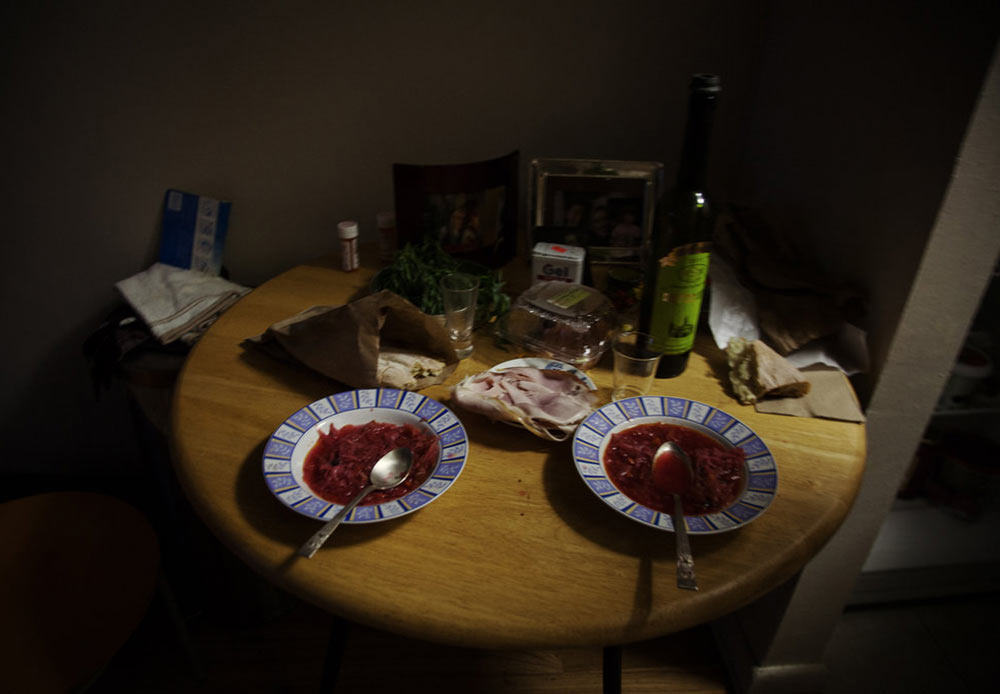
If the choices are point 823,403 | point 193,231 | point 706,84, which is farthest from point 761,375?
point 193,231

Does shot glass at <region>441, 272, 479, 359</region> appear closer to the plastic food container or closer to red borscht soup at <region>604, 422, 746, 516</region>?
the plastic food container

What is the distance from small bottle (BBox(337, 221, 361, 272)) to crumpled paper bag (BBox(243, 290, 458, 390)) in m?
0.35

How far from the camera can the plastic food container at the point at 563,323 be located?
1160 mm

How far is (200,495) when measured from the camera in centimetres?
83

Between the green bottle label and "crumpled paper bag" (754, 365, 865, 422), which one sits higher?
the green bottle label

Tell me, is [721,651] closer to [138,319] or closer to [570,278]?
[570,278]

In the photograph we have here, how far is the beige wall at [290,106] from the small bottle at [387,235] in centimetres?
25

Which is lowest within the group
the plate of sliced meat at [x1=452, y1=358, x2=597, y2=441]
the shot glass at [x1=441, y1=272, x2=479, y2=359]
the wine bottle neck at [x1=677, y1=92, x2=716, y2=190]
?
the plate of sliced meat at [x1=452, y1=358, x2=597, y2=441]

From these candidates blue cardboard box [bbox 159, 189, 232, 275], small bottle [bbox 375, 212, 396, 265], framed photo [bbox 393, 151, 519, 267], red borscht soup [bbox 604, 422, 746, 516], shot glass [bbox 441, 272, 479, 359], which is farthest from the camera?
blue cardboard box [bbox 159, 189, 232, 275]

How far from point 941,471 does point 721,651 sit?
37.0 inches

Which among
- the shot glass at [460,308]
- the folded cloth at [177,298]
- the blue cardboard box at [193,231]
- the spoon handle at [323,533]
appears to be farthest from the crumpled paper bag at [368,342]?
the blue cardboard box at [193,231]

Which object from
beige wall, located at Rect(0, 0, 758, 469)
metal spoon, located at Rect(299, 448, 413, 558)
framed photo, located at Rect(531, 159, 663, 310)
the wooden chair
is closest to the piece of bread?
framed photo, located at Rect(531, 159, 663, 310)

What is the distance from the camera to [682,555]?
2.32 ft

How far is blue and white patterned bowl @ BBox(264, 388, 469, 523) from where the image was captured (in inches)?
30.5
